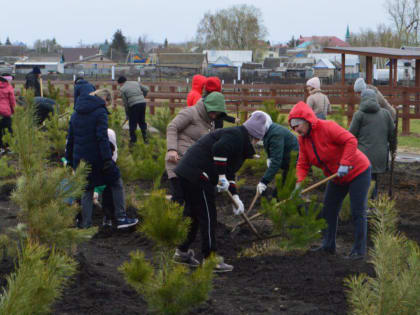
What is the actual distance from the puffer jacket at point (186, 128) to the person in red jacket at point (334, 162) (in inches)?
37.0

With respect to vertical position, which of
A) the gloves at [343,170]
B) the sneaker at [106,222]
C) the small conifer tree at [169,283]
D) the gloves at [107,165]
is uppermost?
the gloves at [343,170]

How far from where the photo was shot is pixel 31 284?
220 cm

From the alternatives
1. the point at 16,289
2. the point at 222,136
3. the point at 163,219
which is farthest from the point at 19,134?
the point at 16,289

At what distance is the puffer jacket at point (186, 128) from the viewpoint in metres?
5.88

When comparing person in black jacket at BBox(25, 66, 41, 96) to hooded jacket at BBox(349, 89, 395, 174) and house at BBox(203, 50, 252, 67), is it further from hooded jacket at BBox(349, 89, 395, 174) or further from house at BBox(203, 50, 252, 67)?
house at BBox(203, 50, 252, 67)

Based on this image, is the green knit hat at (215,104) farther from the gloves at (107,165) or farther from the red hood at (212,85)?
the red hood at (212,85)

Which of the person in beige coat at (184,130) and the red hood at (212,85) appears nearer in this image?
the person in beige coat at (184,130)

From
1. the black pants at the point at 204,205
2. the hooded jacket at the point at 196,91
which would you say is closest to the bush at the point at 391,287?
the black pants at the point at 204,205

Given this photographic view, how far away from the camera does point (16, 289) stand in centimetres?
208

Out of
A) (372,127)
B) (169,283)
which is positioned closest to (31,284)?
(169,283)

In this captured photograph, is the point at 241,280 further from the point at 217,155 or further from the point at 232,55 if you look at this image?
the point at 232,55

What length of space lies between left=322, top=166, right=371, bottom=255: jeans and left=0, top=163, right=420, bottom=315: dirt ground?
227 mm

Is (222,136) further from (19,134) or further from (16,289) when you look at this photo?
(16,289)

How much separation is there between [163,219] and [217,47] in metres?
96.6
